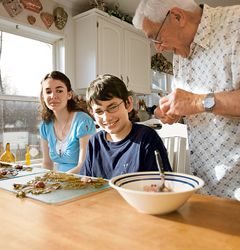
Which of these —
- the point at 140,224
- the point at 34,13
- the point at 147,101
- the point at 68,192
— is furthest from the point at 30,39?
the point at 140,224

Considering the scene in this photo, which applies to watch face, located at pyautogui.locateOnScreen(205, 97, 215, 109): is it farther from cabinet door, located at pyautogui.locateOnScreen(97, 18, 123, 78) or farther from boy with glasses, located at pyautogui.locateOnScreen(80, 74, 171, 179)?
cabinet door, located at pyautogui.locateOnScreen(97, 18, 123, 78)

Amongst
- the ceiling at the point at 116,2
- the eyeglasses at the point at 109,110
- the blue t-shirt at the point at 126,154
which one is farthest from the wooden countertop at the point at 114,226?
the ceiling at the point at 116,2

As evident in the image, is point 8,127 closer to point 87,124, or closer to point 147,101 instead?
point 87,124

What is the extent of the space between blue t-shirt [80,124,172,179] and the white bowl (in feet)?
1.09

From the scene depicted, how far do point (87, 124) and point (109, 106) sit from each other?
0.55 meters

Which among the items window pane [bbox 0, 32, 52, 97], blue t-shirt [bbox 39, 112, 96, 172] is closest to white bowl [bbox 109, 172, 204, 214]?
blue t-shirt [bbox 39, 112, 96, 172]

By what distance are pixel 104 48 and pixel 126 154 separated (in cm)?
209

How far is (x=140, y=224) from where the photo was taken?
60 centimetres

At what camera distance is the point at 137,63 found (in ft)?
11.7

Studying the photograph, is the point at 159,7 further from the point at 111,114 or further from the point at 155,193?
the point at 155,193

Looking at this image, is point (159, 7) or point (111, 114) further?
point (111, 114)

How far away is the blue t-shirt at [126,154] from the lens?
1.16 metres

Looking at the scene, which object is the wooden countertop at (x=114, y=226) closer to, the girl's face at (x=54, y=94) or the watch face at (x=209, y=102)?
the watch face at (x=209, y=102)

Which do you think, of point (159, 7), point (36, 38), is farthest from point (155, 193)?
point (36, 38)
